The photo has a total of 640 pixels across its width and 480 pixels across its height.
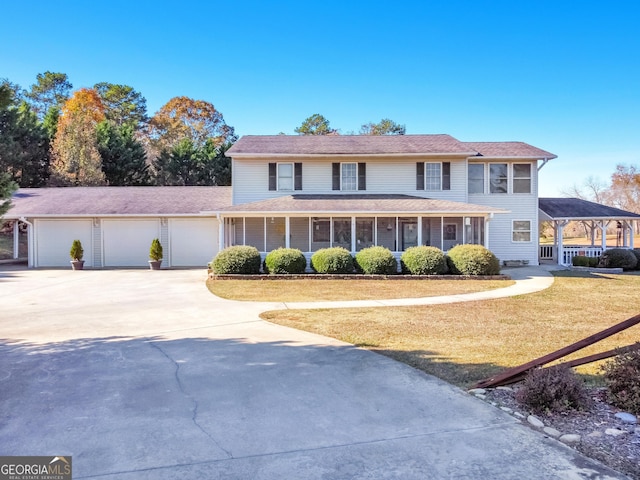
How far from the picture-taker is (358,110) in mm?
43906

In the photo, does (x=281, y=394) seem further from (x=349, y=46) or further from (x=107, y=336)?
(x=349, y=46)

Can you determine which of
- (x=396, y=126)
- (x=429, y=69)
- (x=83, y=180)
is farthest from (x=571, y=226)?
(x=83, y=180)

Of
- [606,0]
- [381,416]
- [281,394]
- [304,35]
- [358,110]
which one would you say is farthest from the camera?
[358,110]

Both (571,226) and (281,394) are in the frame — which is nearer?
(281,394)

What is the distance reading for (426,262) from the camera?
16641 mm

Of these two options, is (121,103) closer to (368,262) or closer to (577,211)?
(368,262)

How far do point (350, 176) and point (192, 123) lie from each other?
32.6 meters

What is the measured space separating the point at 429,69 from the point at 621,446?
2006cm

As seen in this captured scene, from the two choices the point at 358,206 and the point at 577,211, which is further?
the point at 577,211

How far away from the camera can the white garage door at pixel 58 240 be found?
2116cm

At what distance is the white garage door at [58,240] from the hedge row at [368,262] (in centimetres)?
857

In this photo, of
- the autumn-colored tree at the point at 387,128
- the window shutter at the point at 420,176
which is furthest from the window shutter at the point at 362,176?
the autumn-colored tree at the point at 387,128

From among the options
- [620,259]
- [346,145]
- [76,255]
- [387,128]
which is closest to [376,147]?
[346,145]

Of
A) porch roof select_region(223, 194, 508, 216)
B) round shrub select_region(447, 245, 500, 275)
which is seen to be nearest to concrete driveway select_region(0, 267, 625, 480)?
porch roof select_region(223, 194, 508, 216)
